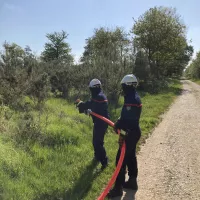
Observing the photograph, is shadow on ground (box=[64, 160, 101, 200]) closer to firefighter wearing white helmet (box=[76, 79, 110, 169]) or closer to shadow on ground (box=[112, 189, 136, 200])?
firefighter wearing white helmet (box=[76, 79, 110, 169])

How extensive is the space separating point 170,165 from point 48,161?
2.92m

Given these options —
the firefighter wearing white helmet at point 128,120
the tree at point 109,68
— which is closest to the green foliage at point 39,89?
the tree at point 109,68

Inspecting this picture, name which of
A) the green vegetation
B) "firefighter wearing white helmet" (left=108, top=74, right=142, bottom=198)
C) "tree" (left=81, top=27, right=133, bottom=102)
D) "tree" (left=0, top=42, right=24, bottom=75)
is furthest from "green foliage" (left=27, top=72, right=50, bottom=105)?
"firefighter wearing white helmet" (left=108, top=74, right=142, bottom=198)

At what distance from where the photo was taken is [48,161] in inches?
231

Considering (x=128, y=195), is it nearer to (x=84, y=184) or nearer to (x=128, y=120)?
(x=84, y=184)

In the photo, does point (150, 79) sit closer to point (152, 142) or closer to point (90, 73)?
point (90, 73)

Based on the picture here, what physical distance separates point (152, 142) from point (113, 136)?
4.19 feet

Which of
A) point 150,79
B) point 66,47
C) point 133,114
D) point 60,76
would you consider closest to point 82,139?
point 133,114

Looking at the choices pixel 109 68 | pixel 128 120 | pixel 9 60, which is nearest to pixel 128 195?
pixel 128 120

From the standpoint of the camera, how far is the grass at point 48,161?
4723 mm

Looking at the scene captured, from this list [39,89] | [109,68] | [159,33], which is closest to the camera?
[39,89]

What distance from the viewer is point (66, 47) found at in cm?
4603

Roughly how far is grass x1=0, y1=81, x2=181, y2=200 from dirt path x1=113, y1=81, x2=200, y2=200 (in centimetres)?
83

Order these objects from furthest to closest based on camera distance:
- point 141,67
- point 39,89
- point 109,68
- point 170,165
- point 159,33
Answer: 1. point 159,33
2. point 141,67
3. point 109,68
4. point 39,89
5. point 170,165
